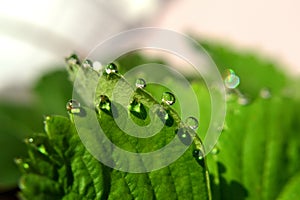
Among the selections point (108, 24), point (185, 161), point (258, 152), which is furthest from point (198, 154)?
point (108, 24)

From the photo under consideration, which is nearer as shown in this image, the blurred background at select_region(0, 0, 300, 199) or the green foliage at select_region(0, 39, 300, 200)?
the green foliage at select_region(0, 39, 300, 200)

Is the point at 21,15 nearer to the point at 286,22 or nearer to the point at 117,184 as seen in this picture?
the point at 286,22

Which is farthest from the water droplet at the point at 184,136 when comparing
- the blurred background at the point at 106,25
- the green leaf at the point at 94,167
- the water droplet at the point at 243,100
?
the blurred background at the point at 106,25

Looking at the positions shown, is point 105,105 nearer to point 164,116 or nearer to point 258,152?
point 164,116

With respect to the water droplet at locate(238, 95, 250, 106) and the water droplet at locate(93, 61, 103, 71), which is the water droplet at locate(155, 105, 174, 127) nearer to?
the water droplet at locate(93, 61, 103, 71)

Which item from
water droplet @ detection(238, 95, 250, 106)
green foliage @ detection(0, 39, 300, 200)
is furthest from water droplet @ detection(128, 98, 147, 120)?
water droplet @ detection(238, 95, 250, 106)

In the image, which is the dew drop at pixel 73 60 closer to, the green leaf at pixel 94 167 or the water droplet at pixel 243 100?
the green leaf at pixel 94 167

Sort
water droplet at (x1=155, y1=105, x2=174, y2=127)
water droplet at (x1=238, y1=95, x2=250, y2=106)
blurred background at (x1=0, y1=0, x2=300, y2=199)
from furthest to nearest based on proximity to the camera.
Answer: blurred background at (x1=0, y1=0, x2=300, y2=199)
water droplet at (x1=238, y1=95, x2=250, y2=106)
water droplet at (x1=155, y1=105, x2=174, y2=127)
